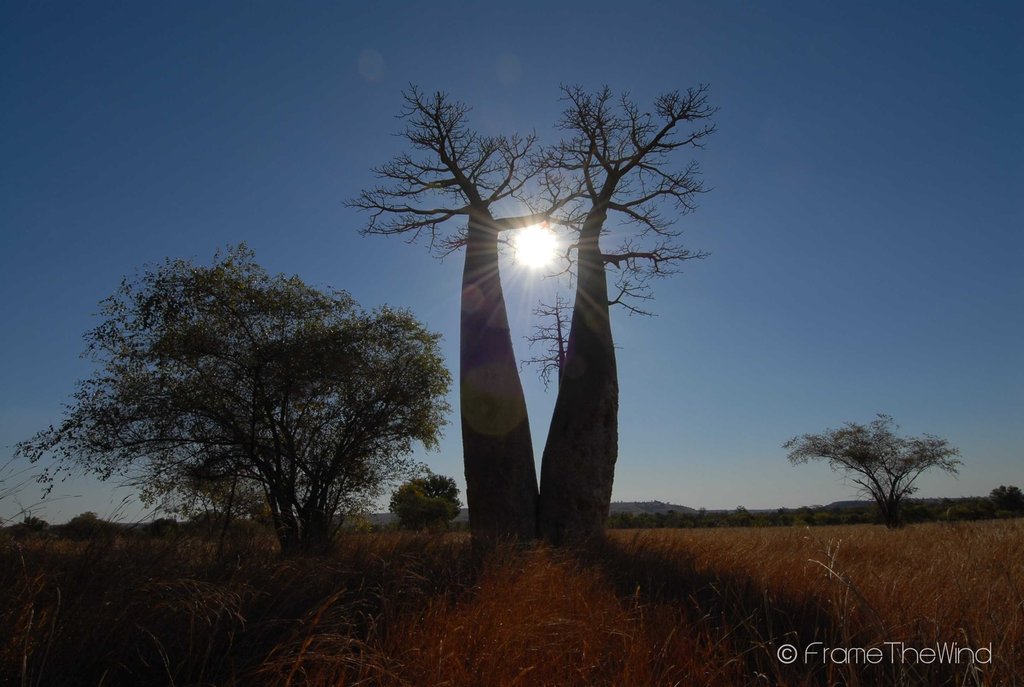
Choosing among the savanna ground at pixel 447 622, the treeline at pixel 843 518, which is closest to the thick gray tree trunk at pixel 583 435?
the savanna ground at pixel 447 622

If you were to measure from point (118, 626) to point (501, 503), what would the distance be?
4.94 meters

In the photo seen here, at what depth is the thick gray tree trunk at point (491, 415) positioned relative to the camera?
6895 mm

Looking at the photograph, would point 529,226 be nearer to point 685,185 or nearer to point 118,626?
point 685,185

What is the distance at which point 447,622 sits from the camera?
2.68m

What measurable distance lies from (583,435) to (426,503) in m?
13.5

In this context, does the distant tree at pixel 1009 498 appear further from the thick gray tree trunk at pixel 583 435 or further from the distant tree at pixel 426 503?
the thick gray tree trunk at pixel 583 435

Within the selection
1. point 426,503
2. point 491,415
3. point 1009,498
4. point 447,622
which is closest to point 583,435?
point 491,415

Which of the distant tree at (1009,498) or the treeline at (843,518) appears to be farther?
the distant tree at (1009,498)

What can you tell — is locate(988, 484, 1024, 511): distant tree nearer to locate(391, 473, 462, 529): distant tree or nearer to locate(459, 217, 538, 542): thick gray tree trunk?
locate(391, 473, 462, 529): distant tree

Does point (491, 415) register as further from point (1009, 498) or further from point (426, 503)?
point (1009, 498)

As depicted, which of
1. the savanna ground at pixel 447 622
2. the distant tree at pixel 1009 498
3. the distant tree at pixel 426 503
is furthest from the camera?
the distant tree at pixel 1009 498

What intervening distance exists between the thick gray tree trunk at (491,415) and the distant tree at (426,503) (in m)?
3.18

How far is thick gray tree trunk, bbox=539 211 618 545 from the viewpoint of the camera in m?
6.92

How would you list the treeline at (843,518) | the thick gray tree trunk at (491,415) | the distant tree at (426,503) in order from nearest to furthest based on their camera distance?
the thick gray tree trunk at (491,415)
the distant tree at (426,503)
the treeline at (843,518)
